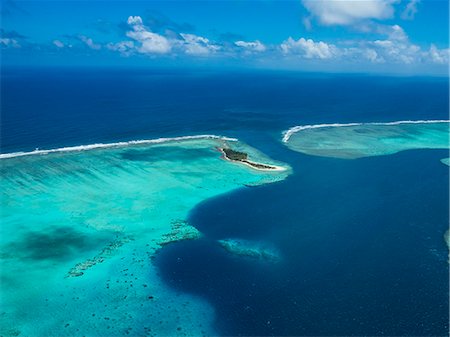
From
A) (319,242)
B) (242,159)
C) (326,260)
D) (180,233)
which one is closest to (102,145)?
(242,159)

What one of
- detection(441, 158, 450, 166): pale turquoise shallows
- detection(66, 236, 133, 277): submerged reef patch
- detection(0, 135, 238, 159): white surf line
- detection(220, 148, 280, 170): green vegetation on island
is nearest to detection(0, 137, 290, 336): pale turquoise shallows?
detection(66, 236, 133, 277): submerged reef patch

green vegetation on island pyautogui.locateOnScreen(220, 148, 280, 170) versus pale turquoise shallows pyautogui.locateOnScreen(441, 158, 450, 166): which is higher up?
pale turquoise shallows pyautogui.locateOnScreen(441, 158, 450, 166)

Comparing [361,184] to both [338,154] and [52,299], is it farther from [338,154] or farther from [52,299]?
[52,299]

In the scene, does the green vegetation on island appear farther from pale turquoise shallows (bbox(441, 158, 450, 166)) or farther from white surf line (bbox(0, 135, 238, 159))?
pale turquoise shallows (bbox(441, 158, 450, 166))

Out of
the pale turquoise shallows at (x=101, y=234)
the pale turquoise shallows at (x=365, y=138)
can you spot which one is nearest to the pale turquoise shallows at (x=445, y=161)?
the pale turquoise shallows at (x=365, y=138)

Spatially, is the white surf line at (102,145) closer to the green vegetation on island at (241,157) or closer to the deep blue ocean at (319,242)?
the deep blue ocean at (319,242)

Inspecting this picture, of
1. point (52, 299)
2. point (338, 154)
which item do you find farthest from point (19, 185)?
point (338, 154)
